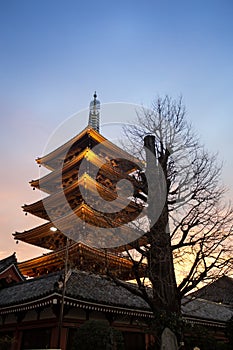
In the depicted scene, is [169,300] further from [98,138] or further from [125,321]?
[98,138]

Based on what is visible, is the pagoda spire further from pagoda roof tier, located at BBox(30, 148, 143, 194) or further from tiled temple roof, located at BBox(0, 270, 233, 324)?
tiled temple roof, located at BBox(0, 270, 233, 324)

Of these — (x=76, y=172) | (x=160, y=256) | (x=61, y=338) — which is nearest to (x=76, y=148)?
(x=76, y=172)

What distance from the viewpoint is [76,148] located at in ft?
69.4

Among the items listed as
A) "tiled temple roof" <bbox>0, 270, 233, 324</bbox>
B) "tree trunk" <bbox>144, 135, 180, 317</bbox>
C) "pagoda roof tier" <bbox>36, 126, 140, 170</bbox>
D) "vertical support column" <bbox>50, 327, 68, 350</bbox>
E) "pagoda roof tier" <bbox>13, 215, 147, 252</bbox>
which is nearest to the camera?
"tree trunk" <bbox>144, 135, 180, 317</bbox>

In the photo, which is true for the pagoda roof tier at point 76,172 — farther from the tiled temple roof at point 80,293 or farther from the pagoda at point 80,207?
the tiled temple roof at point 80,293

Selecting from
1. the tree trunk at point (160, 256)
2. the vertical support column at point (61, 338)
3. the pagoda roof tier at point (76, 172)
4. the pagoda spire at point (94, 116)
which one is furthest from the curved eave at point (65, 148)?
the vertical support column at point (61, 338)

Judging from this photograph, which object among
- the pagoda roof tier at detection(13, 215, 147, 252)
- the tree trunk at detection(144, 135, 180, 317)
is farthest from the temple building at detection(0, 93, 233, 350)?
the tree trunk at detection(144, 135, 180, 317)

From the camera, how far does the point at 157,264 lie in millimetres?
8680

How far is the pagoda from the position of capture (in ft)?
48.8

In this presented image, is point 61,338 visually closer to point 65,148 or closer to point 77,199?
point 77,199

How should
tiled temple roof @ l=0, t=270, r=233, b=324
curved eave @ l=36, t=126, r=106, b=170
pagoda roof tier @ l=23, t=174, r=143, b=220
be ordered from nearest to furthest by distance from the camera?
tiled temple roof @ l=0, t=270, r=233, b=324, pagoda roof tier @ l=23, t=174, r=143, b=220, curved eave @ l=36, t=126, r=106, b=170

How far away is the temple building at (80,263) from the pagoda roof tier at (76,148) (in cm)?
7

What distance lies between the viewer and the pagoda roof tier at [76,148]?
20125 millimetres

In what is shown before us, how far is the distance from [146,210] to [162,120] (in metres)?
3.25
